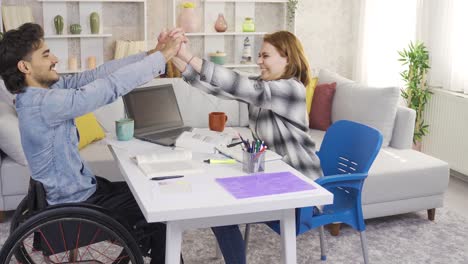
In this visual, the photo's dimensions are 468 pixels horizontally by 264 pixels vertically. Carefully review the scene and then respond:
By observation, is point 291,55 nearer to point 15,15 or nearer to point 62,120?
point 62,120

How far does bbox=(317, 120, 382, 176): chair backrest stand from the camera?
2.58 metres

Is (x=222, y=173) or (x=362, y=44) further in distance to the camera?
(x=362, y=44)

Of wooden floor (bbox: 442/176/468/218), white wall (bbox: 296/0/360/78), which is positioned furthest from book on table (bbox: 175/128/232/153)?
white wall (bbox: 296/0/360/78)

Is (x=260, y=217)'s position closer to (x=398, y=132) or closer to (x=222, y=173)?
(x=222, y=173)

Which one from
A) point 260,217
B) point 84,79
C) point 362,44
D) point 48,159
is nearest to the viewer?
point 260,217

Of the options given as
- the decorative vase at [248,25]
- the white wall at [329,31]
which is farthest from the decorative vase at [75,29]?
the white wall at [329,31]

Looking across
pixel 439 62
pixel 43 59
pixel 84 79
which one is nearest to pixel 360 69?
pixel 439 62

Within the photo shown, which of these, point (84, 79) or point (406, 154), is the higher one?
point (84, 79)

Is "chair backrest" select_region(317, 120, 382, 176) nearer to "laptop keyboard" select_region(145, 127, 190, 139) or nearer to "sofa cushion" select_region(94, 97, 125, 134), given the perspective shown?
"laptop keyboard" select_region(145, 127, 190, 139)

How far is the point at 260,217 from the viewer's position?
2141 mm

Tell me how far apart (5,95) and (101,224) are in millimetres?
2224

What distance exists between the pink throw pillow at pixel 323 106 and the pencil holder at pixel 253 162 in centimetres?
220

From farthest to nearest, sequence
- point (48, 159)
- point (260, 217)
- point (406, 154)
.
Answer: point (406, 154) → point (48, 159) → point (260, 217)

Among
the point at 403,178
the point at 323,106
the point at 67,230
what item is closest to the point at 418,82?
the point at 323,106
